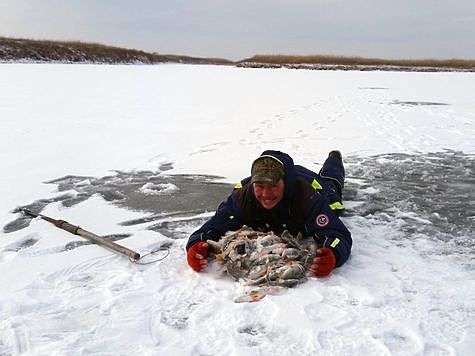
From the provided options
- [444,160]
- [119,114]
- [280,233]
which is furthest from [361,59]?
[280,233]

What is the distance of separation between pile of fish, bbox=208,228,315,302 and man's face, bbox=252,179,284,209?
0.26 meters

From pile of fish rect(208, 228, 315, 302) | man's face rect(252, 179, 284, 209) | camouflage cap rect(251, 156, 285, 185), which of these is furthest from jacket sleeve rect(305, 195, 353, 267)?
camouflage cap rect(251, 156, 285, 185)

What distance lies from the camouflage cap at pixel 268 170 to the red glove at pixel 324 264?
1.92 feet

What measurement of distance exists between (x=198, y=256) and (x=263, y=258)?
17.8 inches

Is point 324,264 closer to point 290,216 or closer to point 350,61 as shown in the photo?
point 290,216

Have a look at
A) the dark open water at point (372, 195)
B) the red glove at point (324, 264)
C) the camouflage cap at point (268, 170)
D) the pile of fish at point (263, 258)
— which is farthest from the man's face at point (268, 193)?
the dark open water at point (372, 195)

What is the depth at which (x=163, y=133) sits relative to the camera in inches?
→ 362

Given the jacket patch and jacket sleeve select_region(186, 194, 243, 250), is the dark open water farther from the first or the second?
the jacket patch

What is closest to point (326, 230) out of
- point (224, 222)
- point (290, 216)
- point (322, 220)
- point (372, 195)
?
point (322, 220)

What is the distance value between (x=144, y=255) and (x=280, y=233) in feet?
3.48

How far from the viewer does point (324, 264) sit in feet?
10.7

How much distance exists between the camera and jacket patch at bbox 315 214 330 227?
3.51 meters

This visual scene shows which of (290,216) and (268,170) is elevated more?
(268,170)

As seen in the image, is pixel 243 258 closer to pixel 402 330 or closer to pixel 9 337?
pixel 402 330
